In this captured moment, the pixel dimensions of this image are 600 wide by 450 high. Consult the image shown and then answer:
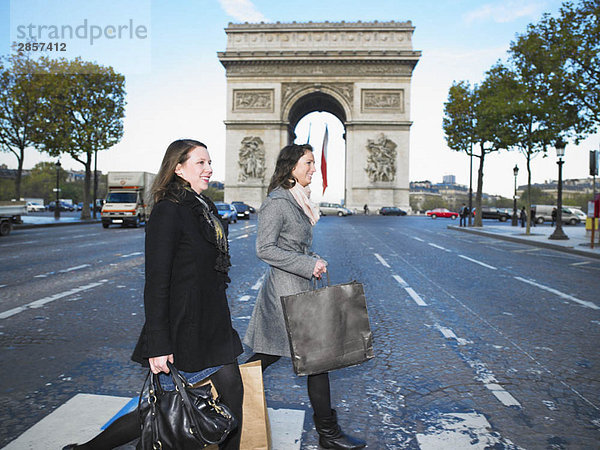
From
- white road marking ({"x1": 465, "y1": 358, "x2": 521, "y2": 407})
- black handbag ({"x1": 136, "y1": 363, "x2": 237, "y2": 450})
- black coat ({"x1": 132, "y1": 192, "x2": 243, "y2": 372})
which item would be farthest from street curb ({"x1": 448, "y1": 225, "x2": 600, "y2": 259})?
black handbag ({"x1": 136, "y1": 363, "x2": 237, "y2": 450})

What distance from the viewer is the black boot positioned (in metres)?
3.09

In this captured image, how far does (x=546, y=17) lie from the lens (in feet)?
68.1

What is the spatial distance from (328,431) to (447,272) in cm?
859

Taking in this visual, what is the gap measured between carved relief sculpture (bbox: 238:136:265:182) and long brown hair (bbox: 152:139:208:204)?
1795 inches

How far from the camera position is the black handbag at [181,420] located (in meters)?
2.25

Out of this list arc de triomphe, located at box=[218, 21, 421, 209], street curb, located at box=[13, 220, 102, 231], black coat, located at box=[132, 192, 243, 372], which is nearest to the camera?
black coat, located at box=[132, 192, 243, 372]

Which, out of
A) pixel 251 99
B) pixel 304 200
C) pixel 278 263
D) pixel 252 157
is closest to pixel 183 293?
pixel 278 263

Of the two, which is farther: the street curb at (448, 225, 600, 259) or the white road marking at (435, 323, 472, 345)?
the street curb at (448, 225, 600, 259)

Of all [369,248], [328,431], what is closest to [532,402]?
[328,431]

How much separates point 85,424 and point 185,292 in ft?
4.87

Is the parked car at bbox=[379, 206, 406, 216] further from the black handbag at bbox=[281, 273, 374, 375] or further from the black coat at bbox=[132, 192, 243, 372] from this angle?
the black coat at bbox=[132, 192, 243, 372]

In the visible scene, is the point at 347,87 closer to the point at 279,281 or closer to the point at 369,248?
the point at 369,248

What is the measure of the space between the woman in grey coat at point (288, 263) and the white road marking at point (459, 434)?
1.51 feet

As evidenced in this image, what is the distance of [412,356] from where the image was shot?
16.4 ft
